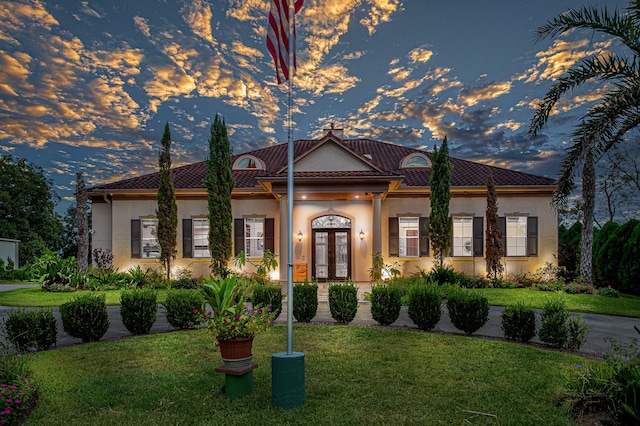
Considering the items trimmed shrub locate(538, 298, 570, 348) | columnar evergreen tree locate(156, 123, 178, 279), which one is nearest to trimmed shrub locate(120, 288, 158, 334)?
trimmed shrub locate(538, 298, 570, 348)

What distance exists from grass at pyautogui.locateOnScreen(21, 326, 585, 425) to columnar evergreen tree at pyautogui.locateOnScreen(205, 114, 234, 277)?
8.77 metres

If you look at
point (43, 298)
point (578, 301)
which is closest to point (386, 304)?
point (578, 301)

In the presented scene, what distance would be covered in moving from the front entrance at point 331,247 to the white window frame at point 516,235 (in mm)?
6781

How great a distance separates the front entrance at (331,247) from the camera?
1772 centimetres

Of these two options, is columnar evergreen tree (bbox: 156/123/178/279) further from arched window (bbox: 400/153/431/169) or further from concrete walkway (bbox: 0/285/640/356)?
arched window (bbox: 400/153/431/169)

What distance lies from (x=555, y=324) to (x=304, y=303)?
476cm

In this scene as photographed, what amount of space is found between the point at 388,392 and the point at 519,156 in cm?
1977

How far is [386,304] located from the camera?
350 inches

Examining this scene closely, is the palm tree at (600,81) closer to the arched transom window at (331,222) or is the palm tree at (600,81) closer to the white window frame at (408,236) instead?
the white window frame at (408,236)

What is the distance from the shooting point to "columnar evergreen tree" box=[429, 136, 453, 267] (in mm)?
16453

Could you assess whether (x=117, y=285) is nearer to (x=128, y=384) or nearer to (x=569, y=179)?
(x=128, y=384)

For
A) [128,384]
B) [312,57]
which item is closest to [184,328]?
[128,384]

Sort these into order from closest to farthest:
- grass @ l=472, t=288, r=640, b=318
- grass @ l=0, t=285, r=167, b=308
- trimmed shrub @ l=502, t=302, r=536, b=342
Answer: trimmed shrub @ l=502, t=302, r=536, b=342, grass @ l=472, t=288, r=640, b=318, grass @ l=0, t=285, r=167, b=308

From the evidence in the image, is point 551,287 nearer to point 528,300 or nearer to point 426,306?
point 528,300
